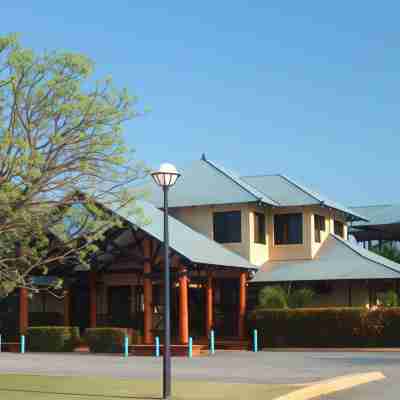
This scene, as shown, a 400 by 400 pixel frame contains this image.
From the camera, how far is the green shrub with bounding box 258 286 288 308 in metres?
35.7

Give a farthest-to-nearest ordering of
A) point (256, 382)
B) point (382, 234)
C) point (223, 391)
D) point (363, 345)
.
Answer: point (382, 234), point (363, 345), point (256, 382), point (223, 391)

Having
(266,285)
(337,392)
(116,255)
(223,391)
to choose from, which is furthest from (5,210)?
(266,285)

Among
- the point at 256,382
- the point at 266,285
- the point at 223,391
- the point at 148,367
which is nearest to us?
the point at 223,391

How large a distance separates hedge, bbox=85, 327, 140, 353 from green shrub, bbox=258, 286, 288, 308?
604 cm

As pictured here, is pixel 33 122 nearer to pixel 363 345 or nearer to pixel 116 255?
pixel 116 255

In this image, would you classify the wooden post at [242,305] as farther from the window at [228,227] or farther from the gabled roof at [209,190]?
the gabled roof at [209,190]

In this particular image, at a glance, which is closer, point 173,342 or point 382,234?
point 173,342

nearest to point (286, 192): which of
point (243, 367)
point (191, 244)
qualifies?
point (191, 244)

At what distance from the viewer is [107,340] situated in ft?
110

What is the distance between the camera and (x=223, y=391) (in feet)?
56.5

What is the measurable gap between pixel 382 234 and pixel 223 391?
4023cm

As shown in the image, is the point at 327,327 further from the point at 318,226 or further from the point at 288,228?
the point at 318,226

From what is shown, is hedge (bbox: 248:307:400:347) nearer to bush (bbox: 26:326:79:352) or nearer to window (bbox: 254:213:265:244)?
window (bbox: 254:213:265:244)

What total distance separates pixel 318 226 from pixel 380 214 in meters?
13.7
